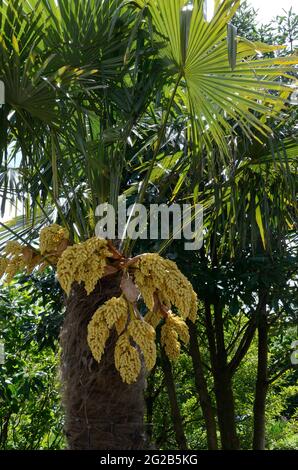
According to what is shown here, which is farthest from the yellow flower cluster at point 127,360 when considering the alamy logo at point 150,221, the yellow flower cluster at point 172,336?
the alamy logo at point 150,221

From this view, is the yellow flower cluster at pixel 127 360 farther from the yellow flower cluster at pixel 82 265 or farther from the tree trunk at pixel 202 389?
the tree trunk at pixel 202 389

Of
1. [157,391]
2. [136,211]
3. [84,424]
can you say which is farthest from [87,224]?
[157,391]

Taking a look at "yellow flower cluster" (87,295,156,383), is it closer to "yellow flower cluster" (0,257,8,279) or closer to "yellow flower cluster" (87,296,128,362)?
"yellow flower cluster" (87,296,128,362)

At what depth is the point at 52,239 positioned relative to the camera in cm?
395

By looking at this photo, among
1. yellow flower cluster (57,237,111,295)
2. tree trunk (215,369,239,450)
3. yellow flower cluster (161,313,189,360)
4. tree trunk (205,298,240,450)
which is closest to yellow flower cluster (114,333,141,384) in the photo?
yellow flower cluster (57,237,111,295)

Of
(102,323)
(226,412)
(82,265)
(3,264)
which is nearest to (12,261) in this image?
(3,264)

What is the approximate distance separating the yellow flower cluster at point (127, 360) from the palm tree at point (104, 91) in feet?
0.61

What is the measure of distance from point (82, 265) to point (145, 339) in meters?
0.47

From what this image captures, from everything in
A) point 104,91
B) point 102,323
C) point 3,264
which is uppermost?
point 104,91

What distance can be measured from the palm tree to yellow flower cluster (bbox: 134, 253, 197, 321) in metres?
0.24

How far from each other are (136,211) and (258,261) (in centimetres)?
214

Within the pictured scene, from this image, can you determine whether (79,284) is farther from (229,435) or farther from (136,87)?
→ (229,435)

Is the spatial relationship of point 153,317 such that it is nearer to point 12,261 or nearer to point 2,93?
point 12,261

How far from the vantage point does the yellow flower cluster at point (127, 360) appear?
349 centimetres
